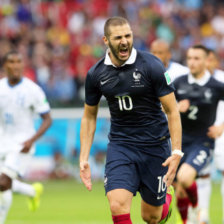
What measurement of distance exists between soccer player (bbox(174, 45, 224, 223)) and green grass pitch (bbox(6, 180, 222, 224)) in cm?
147

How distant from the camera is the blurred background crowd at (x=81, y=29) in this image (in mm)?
19422

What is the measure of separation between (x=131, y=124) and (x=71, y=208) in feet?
19.9

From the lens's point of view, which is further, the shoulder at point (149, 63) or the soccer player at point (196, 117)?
the soccer player at point (196, 117)

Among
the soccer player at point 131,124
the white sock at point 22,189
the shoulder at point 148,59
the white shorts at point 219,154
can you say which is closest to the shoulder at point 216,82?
the white shorts at point 219,154

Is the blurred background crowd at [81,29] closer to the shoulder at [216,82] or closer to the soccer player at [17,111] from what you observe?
the soccer player at [17,111]

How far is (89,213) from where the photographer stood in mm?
12492

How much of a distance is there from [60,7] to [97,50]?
2.43 m

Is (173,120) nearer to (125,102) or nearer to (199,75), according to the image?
(125,102)

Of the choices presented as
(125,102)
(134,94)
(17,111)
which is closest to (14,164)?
(17,111)

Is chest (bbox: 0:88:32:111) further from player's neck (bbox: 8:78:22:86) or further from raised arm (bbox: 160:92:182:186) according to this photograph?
raised arm (bbox: 160:92:182:186)

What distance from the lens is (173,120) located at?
714cm

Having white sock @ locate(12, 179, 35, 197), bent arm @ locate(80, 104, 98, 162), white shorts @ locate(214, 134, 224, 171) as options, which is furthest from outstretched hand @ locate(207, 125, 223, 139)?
white sock @ locate(12, 179, 35, 197)

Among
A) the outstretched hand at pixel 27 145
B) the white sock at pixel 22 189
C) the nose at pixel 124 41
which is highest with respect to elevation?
the nose at pixel 124 41

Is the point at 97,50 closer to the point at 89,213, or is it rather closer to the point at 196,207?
the point at 89,213
